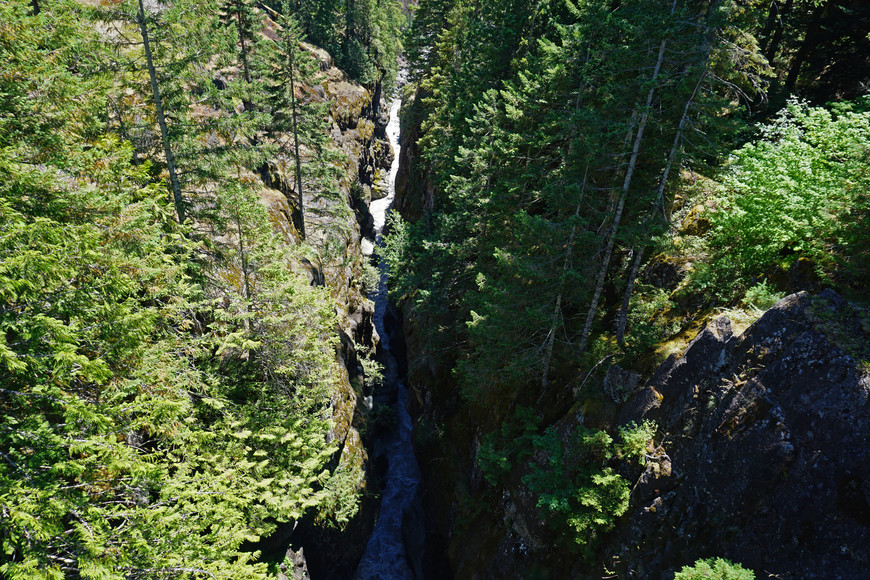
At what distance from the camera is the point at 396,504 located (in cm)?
2423

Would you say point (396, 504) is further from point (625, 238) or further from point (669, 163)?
point (669, 163)

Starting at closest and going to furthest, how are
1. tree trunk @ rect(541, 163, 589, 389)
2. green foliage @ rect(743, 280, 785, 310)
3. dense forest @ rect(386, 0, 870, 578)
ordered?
green foliage @ rect(743, 280, 785, 310) < dense forest @ rect(386, 0, 870, 578) < tree trunk @ rect(541, 163, 589, 389)

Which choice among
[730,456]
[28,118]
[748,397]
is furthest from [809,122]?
[28,118]

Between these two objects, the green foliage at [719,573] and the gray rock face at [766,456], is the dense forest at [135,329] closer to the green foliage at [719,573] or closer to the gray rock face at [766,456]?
the green foliage at [719,573]

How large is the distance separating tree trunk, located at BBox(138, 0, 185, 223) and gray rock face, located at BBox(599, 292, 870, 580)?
1611cm

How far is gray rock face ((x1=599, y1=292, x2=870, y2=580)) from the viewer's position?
687 centimetres

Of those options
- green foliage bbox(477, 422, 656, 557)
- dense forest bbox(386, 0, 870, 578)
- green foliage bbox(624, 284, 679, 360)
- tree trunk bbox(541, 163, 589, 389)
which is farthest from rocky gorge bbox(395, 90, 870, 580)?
tree trunk bbox(541, 163, 589, 389)

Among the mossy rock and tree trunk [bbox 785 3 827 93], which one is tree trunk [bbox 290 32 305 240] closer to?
the mossy rock

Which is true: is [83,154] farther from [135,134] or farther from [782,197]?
[782,197]

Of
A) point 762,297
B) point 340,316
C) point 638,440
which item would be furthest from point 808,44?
point 340,316

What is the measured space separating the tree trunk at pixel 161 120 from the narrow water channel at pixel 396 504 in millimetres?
19798

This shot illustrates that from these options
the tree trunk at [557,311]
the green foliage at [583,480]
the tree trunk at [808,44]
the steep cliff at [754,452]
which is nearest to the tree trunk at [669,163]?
the steep cliff at [754,452]

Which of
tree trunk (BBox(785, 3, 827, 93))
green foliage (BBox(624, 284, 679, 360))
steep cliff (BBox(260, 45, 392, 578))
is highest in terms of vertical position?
tree trunk (BBox(785, 3, 827, 93))

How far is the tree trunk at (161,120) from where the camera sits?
36.6 ft
